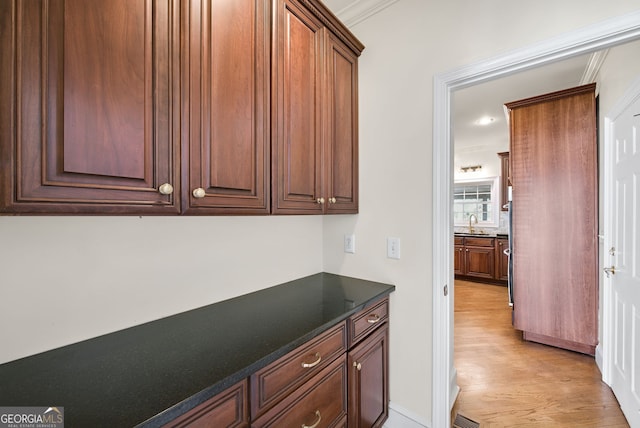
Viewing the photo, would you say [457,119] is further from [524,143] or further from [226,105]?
[226,105]

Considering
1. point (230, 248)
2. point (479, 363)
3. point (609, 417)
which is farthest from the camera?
point (479, 363)

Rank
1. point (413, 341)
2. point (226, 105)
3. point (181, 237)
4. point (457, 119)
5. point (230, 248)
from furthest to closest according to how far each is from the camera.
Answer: point (457, 119) → point (413, 341) → point (230, 248) → point (181, 237) → point (226, 105)

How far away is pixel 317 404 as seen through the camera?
109 centimetres

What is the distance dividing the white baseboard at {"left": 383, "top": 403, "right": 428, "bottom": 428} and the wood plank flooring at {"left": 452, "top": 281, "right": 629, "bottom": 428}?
12.5 inches

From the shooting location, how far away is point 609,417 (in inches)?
67.4

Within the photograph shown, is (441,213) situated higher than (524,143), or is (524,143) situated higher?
(524,143)

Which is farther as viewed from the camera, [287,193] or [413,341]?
[413,341]

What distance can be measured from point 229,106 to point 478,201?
19.0 feet

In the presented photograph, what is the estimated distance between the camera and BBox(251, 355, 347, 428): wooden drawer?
0.93 m

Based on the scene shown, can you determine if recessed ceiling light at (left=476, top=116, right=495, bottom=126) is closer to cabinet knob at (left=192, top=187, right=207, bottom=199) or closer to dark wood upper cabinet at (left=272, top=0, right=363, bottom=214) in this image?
dark wood upper cabinet at (left=272, top=0, right=363, bottom=214)

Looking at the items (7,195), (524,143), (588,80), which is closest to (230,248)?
(7,195)

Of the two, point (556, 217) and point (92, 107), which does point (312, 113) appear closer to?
point (92, 107)

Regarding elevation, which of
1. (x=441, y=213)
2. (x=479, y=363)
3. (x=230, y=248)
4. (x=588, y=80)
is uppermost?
(x=588, y=80)

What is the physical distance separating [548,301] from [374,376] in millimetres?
2154
